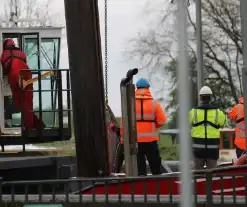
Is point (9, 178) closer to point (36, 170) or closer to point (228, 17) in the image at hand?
point (36, 170)

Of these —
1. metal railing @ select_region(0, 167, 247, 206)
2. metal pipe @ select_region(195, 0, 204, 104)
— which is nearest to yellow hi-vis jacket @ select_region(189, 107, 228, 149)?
metal railing @ select_region(0, 167, 247, 206)

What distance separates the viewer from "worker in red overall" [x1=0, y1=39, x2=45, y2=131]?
12375 mm

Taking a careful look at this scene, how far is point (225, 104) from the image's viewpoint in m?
47.6

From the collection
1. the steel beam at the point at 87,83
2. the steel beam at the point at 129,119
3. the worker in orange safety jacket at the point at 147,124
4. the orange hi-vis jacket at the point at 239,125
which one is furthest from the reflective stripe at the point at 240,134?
the steel beam at the point at 87,83

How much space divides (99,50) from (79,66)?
286 mm

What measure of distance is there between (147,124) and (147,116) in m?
0.13

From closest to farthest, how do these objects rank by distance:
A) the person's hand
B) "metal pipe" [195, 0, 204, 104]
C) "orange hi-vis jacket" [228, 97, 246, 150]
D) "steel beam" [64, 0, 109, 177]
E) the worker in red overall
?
"steel beam" [64, 0, 109, 177] → the worker in red overall → the person's hand → "orange hi-vis jacket" [228, 97, 246, 150] → "metal pipe" [195, 0, 204, 104]

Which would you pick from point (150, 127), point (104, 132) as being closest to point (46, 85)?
point (150, 127)

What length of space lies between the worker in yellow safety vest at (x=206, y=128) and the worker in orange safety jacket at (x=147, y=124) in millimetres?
801

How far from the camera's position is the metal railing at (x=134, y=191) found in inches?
290

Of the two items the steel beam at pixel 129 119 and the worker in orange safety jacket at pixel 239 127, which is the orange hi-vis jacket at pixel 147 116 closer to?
the worker in orange safety jacket at pixel 239 127

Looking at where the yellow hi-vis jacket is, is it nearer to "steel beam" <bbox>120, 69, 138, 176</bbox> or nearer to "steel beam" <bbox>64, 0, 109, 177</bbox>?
"steel beam" <bbox>120, 69, 138, 176</bbox>

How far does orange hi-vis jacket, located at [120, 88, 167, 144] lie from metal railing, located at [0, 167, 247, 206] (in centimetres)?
398

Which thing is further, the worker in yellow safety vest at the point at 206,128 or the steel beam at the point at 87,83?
the worker in yellow safety vest at the point at 206,128
